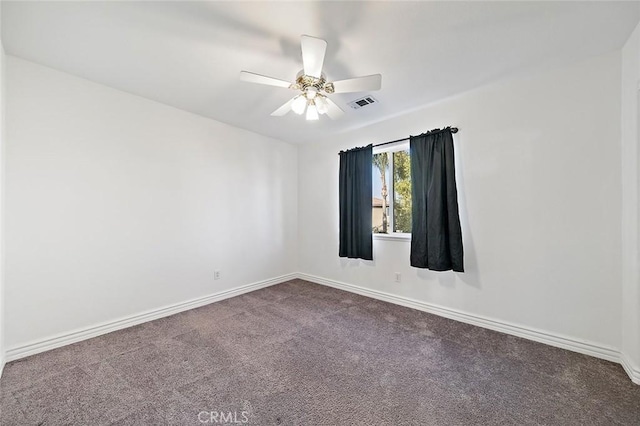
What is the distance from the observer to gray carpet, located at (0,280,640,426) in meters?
1.49

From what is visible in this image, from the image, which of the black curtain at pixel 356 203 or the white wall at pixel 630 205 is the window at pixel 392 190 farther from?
the white wall at pixel 630 205

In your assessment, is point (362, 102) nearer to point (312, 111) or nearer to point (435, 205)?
point (312, 111)

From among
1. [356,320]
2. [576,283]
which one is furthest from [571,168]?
[356,320]

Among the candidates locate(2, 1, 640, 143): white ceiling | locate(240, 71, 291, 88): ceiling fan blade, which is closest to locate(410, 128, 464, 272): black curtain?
locate(2, 1, 640, 143): white ceiling

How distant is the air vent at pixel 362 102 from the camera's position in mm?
2768

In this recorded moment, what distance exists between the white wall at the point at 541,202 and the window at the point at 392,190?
1.62ft

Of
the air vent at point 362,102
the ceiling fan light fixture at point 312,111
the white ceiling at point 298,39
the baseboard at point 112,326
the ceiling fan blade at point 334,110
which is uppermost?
the white ceiling at point 298,39

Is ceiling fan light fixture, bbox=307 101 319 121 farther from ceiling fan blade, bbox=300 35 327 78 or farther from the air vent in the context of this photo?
the air vent

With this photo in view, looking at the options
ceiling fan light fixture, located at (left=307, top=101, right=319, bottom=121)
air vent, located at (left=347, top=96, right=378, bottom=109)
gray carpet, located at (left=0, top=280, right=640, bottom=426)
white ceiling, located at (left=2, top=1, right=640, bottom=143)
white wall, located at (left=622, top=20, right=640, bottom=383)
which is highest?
white ceiling, located at (left=2, top=1, right=640, bottom=143)

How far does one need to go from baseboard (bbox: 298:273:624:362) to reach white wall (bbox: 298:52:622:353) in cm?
4

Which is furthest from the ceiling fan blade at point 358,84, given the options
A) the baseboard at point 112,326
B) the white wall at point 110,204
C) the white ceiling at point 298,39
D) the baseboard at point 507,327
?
the baseboard at point 112,326

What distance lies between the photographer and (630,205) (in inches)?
73.3

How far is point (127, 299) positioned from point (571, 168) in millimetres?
4403

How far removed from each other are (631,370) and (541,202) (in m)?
1.33
